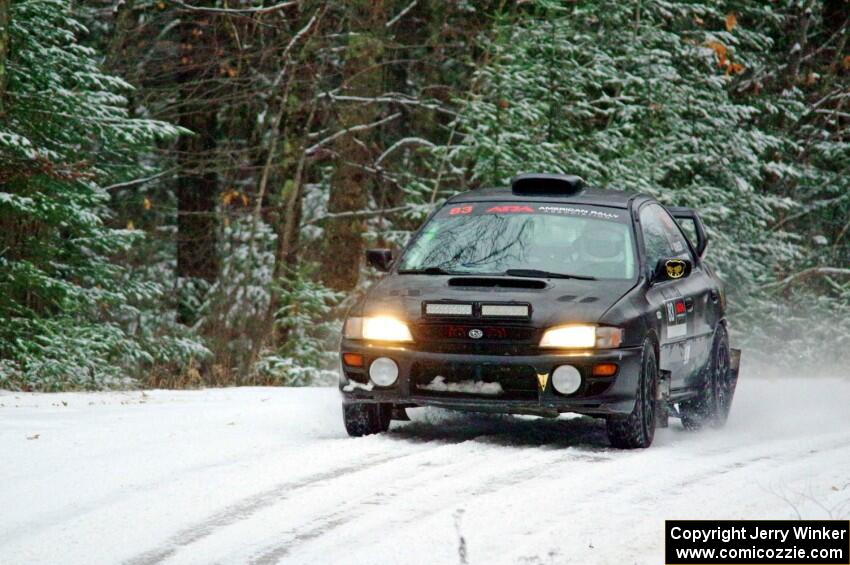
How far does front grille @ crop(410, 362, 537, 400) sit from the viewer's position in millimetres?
8781

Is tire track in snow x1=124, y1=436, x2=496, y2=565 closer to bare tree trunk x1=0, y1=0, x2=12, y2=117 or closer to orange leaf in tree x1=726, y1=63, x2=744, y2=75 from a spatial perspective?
bare tree trunk x1=0, y1=0, x2=12, y2=117

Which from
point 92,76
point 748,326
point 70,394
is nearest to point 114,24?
point 92,76

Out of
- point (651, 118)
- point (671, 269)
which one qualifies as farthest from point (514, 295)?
point (651, 118)

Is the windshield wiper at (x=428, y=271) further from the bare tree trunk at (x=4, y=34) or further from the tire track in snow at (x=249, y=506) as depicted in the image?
the bare tree trunk at (x=4, y=34)

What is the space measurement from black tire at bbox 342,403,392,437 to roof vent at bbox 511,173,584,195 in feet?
6.51

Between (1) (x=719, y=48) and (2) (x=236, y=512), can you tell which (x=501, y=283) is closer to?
(2) (x=236, y=512)

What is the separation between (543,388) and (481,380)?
38 centimetres

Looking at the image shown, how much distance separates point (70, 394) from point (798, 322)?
15.7 m

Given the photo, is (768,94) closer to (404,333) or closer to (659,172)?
(659,172)

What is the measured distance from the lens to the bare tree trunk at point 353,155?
21641 mm

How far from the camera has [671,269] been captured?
960 cm

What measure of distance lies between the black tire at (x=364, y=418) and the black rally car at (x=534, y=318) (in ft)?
0.03

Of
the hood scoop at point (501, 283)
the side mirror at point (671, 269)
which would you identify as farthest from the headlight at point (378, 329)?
the side mirror at point (671, 269)

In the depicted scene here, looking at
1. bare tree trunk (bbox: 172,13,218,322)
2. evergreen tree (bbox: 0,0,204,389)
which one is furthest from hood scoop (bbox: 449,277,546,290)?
bare tree trunk (bbox: 172,13,218,322)
